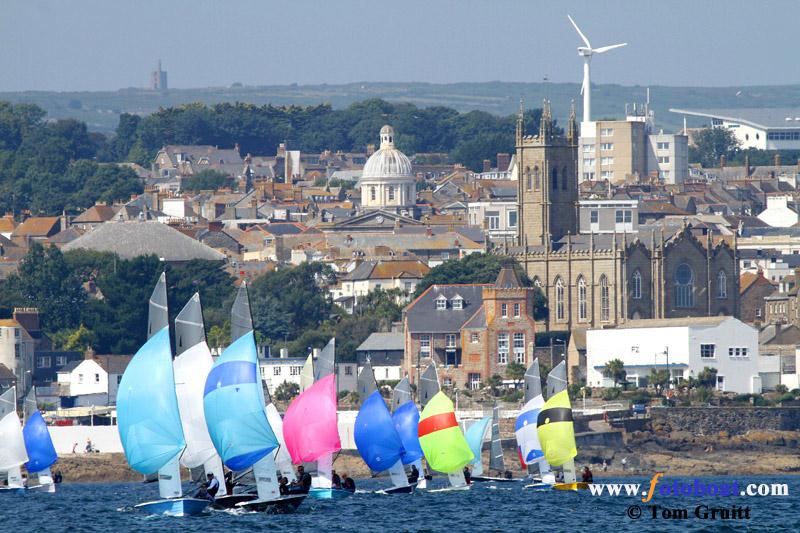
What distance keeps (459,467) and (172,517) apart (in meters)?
15.1

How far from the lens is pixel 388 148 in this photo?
7411 inches

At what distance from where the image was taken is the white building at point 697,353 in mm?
103312

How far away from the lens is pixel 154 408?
56812 mm

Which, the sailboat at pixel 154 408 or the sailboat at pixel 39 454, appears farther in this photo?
the sailboat at pixel 39 454

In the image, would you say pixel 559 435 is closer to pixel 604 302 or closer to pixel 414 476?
pixel 414 476

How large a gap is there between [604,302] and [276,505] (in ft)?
211

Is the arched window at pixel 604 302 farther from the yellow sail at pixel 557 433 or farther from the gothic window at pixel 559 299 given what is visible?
the yellow sail at pixel 557 433

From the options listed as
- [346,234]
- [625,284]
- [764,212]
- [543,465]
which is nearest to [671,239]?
[625,284]

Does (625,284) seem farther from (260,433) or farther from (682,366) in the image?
(260,433)

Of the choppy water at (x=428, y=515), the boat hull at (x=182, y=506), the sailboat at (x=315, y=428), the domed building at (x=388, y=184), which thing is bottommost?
the choppy water at (x=428, y=515)

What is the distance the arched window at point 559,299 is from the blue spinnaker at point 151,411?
66.0 metres

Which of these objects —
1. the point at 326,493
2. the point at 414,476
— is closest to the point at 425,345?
the point at 414,476

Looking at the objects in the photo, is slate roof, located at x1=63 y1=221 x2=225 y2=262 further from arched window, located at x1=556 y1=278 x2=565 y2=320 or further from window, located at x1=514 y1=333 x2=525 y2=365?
window, located at x1=514 y1=333 x2=525 y2=365

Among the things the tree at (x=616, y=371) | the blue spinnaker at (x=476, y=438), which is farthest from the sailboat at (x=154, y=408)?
the tree at (x=616, y=371)
